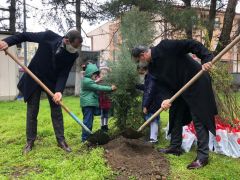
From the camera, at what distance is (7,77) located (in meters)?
15.0

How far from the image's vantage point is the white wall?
1488cm

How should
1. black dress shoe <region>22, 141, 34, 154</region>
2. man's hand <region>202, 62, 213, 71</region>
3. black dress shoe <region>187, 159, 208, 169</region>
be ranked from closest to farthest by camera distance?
man's hand <region>202, 62, 213, 71</region>, black dress shoe <region>187, 159, 208, 169</region>, black dress shoe <region>22, 141, 34, 154</region>

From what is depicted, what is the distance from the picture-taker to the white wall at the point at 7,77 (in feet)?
48.8

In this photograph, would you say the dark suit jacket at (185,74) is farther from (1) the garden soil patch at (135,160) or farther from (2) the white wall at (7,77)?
(2) the white wall at (7,77)

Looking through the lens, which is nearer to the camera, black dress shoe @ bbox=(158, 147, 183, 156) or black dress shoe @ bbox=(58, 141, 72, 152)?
black dress shoe @ bbox=(158, 147, 183, 156)

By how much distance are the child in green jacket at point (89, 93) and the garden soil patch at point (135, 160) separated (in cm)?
84

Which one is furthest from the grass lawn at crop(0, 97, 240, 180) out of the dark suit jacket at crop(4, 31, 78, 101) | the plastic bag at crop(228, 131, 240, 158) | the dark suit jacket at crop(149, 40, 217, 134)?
the dark suit jacket at crop(4, 31, 78, 101)

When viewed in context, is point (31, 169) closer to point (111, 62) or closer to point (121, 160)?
point (121, 160)

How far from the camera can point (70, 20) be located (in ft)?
58.9

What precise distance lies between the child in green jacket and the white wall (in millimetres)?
9605

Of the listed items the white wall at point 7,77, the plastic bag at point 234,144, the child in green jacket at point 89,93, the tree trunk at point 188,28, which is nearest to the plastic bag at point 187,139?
the plastic bag at point 234,144

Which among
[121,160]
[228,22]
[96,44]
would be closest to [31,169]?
[121,160]

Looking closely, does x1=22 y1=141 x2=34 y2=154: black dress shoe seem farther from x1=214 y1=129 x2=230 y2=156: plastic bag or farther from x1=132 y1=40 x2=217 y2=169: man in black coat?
x1=214 y1=129 x2=230 y2=156: plastic bag

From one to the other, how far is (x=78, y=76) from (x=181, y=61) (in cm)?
1491
